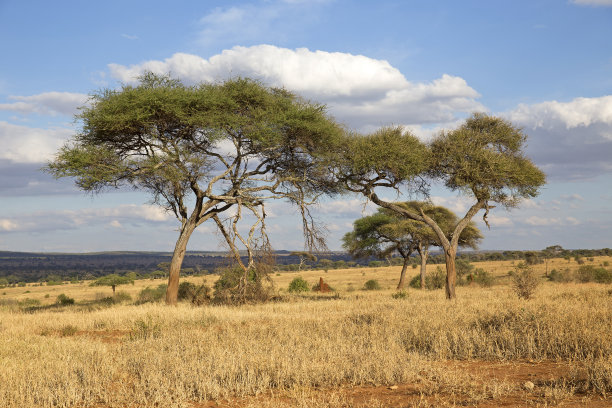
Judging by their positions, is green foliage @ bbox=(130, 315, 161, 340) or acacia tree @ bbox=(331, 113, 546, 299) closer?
green foliage @ bbox=(130, 315, 161, 340)

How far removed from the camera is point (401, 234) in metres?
37.9

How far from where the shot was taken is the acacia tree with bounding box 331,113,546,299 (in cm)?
2308

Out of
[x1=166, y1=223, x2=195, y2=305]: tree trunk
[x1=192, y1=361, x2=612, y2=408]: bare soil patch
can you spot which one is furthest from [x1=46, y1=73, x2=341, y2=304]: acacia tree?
[x1=192, y1=361, x2=612, y2=408]: bare soil patch

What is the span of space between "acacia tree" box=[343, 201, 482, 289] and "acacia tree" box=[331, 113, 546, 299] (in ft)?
42.2

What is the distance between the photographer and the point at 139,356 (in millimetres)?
9859

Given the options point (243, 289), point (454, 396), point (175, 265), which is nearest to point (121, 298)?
point (175, 265)

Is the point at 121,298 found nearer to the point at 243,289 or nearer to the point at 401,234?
the point at 243,289

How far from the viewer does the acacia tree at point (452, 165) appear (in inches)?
909

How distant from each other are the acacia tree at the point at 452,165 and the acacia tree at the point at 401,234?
506 inches

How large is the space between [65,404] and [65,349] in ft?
12.2

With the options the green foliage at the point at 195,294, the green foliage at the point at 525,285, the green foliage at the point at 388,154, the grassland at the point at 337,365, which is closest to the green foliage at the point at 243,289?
the green foliage at the point at 195,294

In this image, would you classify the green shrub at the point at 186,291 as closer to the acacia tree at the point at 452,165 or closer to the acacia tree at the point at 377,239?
the acacia tree at the point at 452,165

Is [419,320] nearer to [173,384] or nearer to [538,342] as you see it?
[538,342]

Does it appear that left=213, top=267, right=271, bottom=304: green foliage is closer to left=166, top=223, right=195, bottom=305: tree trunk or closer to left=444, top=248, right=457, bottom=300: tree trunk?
left=166, top=223, right=195, bottom=305: tree trunk
